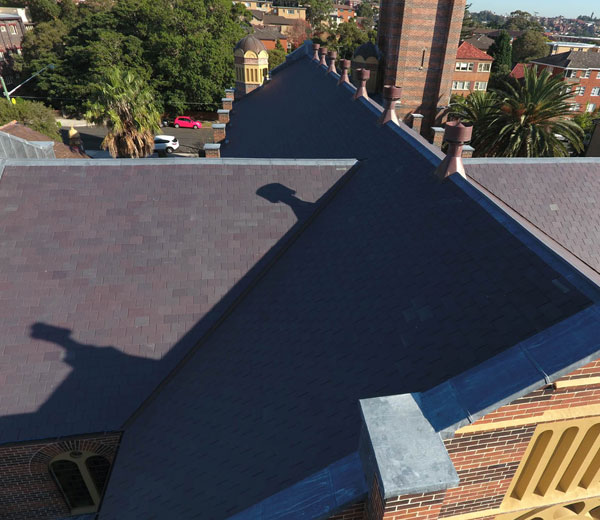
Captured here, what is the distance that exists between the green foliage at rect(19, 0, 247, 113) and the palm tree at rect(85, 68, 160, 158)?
88.2 feet

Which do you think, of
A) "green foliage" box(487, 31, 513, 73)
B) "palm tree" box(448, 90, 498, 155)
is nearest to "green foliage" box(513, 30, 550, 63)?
"green foliage" box(487, 31, 513, 73)

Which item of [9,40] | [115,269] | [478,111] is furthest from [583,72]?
[9,40]

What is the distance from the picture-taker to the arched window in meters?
10.4

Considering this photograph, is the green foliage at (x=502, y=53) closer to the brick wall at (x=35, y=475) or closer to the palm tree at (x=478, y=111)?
the palm tree at (x=478, y=111)

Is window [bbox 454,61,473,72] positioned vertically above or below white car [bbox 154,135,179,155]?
above

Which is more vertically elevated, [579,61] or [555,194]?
[579,61]

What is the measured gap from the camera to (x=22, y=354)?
32.8ft

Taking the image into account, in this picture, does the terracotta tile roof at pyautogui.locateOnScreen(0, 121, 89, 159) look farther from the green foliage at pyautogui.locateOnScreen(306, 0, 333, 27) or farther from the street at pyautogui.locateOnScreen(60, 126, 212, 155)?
the green foliage at pyautogui.locateOnScreen(306, 0, 333, 27)

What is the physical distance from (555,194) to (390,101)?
7177mm

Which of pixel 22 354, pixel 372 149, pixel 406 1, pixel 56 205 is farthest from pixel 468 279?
pixel 406 1

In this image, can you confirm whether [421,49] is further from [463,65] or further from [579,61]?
[579,61]

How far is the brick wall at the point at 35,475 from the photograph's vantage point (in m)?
9.56

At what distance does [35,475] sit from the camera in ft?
33.7

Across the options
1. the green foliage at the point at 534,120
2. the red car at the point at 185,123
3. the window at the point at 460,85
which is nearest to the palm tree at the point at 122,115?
the green foliage at the point at 534,120
